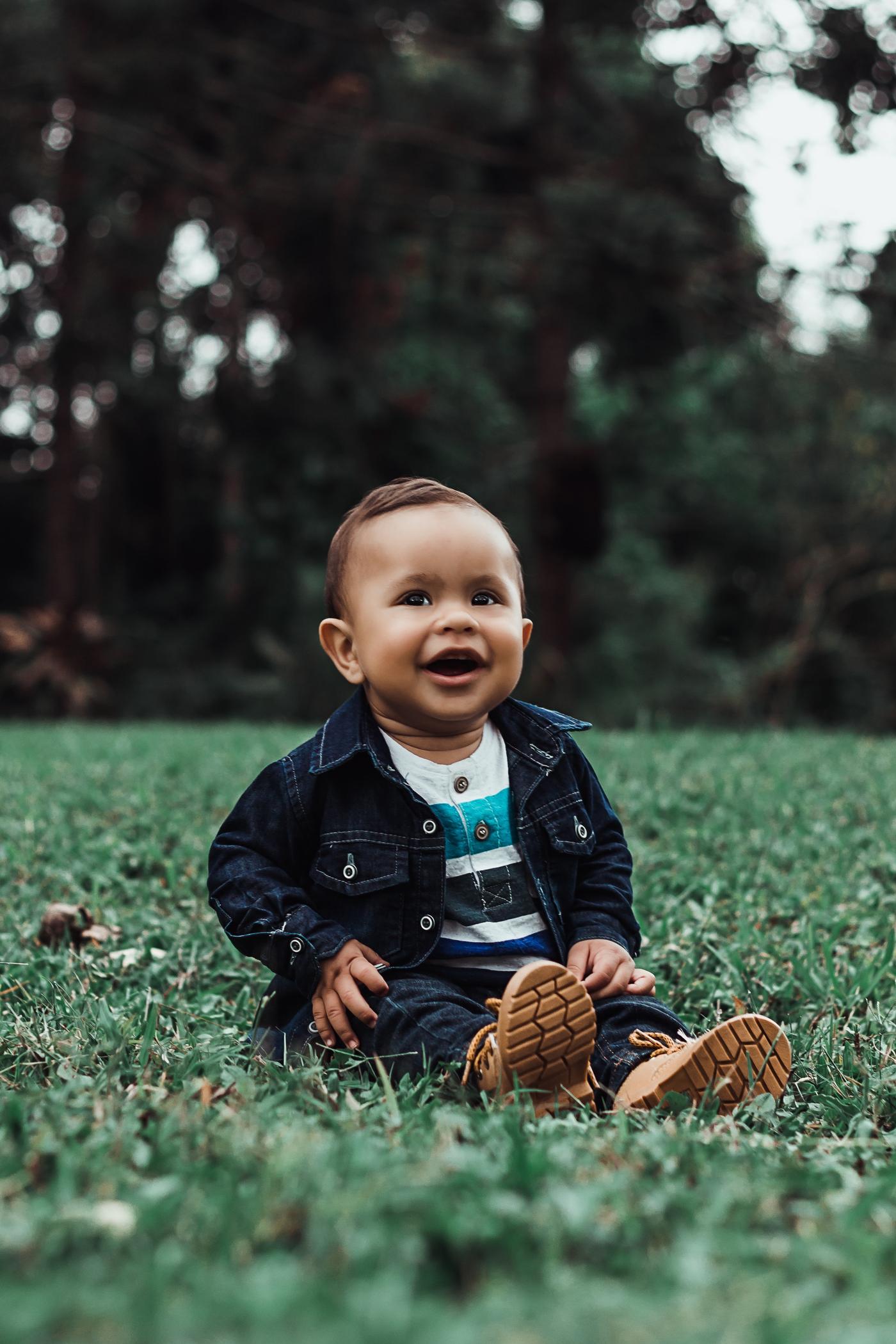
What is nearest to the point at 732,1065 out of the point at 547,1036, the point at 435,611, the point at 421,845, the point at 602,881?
the point at 547,1036

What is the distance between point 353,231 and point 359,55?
2.58 m

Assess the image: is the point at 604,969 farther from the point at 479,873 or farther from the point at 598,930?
the point at 479,873

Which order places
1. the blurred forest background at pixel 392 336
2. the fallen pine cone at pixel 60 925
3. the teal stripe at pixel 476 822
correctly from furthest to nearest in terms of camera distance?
the blurred forest background at pixel 392 336 < the fallen pine cone at pixel 60 925 < the teal stripe at pixel 476 822

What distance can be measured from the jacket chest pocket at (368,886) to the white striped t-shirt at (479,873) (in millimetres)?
93

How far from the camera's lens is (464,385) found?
16.2m

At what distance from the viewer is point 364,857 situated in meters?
2.46

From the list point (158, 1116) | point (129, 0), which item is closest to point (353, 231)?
point (129, 0)

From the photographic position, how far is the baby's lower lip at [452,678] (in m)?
2.42

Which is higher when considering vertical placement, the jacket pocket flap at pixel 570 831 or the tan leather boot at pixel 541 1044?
the jacket pocket flap at pixel 570 831

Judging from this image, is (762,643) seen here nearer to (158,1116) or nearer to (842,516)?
(842,516)

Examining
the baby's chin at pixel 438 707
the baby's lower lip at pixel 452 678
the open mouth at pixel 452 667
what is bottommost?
the baby's chin at pixel 438 707

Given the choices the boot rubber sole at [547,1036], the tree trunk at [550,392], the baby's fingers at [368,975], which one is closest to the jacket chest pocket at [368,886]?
the baby's fingers at [368,975]

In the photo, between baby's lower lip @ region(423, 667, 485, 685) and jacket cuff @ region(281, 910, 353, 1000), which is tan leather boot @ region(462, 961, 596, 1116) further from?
baby's lower lip @ region(423, 667, 485, 685)

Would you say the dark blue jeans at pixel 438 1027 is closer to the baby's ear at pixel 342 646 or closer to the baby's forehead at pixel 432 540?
the baby's ear at pixel 342 646
